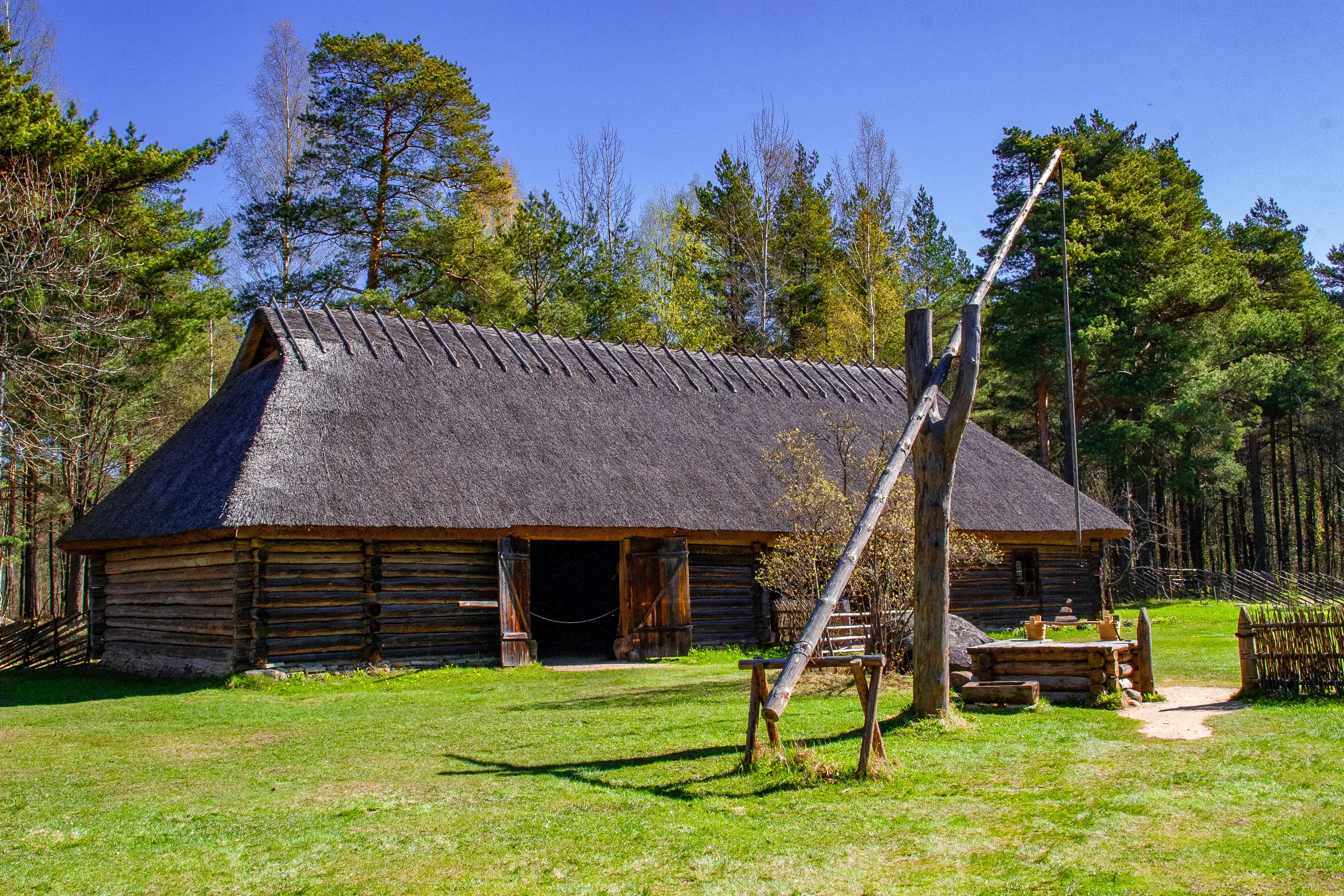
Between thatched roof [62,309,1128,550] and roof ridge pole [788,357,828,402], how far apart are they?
0.09 meters

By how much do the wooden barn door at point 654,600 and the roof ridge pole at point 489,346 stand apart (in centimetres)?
471

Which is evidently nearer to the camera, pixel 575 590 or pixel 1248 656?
pixel 1248 656

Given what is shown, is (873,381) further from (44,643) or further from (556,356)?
(44,643)

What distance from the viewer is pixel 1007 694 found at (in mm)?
10516

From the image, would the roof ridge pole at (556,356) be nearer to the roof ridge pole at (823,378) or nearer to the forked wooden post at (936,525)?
the roof ridge pole at (823,378)

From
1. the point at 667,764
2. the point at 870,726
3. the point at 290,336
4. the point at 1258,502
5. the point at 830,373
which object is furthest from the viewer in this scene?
the point at 1258,502

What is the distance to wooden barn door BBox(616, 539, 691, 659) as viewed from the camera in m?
17.8

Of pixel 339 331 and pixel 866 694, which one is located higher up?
pixel 339 331

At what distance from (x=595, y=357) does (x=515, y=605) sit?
275 inches

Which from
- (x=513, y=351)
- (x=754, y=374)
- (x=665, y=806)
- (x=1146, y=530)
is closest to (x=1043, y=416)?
(x=1146, y=530)

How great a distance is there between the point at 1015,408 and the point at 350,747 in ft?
110

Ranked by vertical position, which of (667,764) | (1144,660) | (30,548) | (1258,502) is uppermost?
(1258,502)

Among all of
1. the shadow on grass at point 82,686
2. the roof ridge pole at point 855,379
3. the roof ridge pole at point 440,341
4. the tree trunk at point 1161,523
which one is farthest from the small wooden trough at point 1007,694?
the tree trunk at point 1161,523

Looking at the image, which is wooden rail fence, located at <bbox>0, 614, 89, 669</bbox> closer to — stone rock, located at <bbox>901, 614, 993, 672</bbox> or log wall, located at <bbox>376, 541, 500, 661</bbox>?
log wall, located at <bbox>376, 541, 500, 661</bbox>
